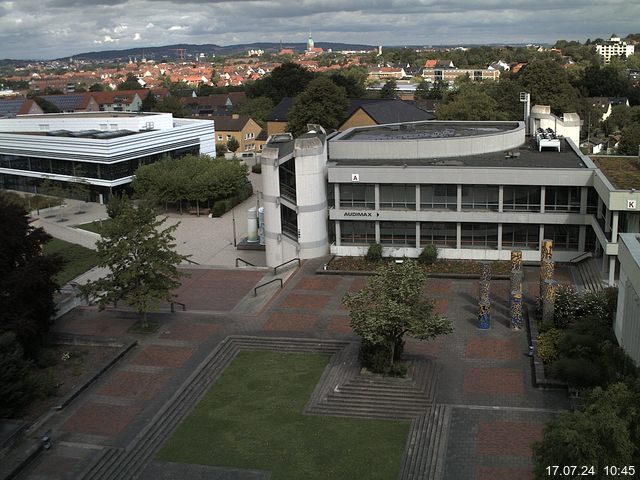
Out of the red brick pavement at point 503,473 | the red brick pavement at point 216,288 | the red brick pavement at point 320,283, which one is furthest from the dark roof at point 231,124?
the red brick pavement at point 503,473

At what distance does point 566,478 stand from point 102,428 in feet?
53.9

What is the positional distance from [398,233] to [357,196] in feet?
11.1

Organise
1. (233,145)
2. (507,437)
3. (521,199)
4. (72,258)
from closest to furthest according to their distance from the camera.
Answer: (507,437) < (521,199) < (72,258) < (233,145)

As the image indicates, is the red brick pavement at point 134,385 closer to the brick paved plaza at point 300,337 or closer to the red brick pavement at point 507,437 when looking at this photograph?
the brick paved plaza at point 300,337

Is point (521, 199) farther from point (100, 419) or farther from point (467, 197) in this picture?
point (100, 419)

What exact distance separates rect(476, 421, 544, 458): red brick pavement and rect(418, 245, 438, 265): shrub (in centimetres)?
1829

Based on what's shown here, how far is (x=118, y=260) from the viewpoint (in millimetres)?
32875

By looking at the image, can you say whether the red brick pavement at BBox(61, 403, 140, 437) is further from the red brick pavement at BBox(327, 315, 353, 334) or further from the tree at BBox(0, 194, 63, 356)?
the red brick pavement at BBox(327, 315, 353, 334)

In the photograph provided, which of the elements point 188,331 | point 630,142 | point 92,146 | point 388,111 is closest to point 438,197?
point 188,331

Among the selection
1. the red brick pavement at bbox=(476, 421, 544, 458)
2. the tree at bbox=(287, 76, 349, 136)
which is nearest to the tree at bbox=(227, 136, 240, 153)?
the tree at bbox=(287, 76, 349, 136)

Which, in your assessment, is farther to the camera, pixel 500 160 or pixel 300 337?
pixel 500 160

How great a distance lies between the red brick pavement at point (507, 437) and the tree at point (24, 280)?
1822 cm

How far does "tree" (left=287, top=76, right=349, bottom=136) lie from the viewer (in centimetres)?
8100

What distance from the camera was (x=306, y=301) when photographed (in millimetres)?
37219
